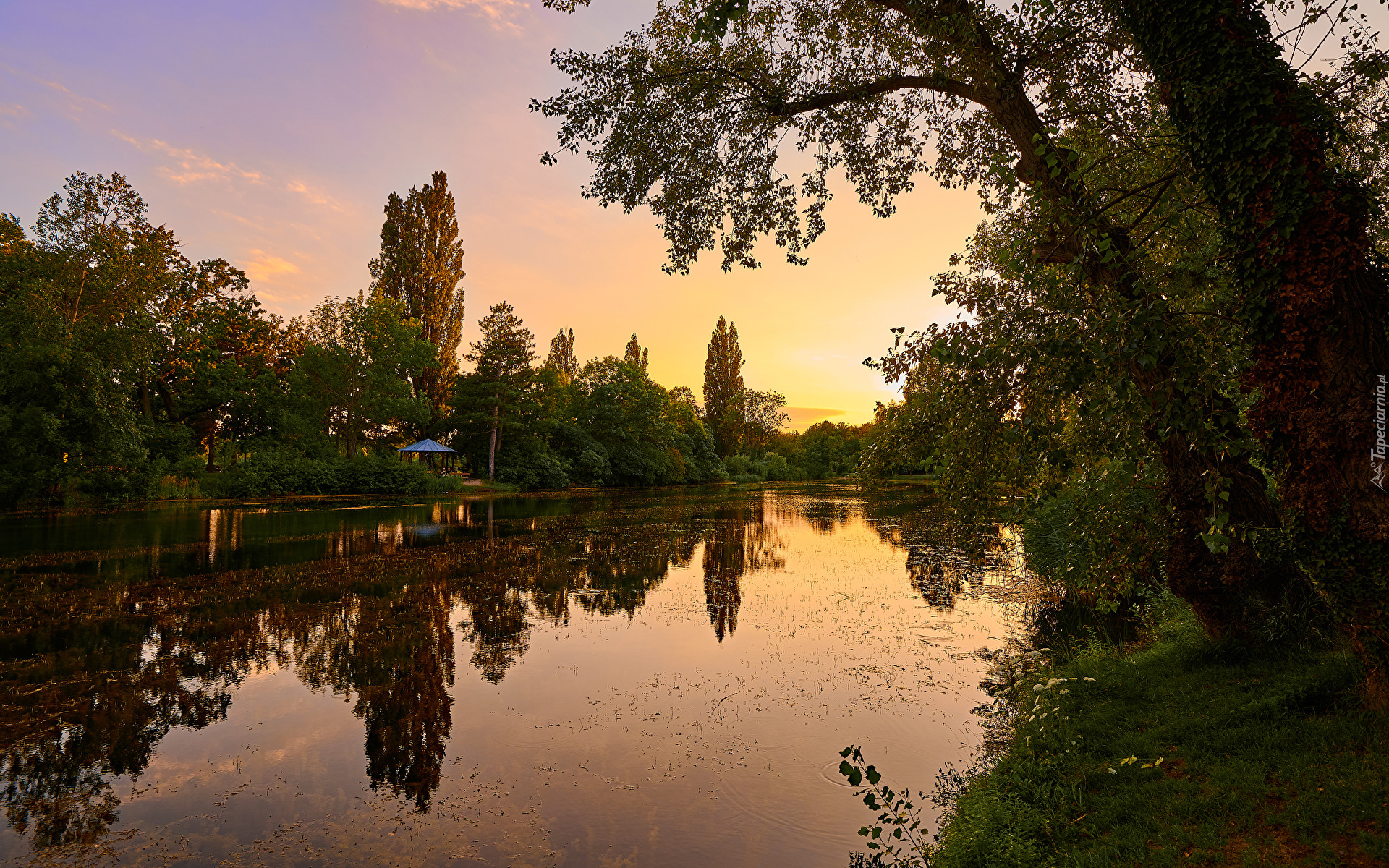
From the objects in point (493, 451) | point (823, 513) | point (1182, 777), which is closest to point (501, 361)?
point (493, 451)

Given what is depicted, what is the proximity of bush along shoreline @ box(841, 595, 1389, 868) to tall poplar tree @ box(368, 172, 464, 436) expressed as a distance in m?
43.8

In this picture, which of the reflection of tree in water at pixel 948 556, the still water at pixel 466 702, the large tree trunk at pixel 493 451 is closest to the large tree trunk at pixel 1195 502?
the reflection of tree in water at pixel 948 556

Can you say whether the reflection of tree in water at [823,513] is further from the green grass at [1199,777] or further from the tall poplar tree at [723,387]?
the tall poplar tree at [723,387]

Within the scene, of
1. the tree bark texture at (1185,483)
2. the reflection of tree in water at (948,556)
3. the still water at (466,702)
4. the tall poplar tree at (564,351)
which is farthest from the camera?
the tall poplar tree at (564,351)

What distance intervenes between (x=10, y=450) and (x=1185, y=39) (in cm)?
3291

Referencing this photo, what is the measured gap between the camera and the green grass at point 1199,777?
3.48 meters

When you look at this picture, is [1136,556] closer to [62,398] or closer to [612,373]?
[62,398]

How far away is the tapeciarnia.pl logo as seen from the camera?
139 inches

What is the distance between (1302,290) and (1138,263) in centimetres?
133

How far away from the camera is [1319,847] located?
326 centimetres

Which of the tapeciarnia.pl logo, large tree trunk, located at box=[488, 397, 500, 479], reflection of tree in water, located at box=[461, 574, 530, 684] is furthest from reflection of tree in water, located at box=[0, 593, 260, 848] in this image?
large tree trunk, located at box=[488, 397, 500, 479]

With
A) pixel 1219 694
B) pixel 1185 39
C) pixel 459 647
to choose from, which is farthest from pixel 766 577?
pixel 1185 39

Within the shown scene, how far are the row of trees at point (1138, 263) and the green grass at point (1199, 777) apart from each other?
19.6 inches

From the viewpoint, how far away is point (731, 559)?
17.5 meters
